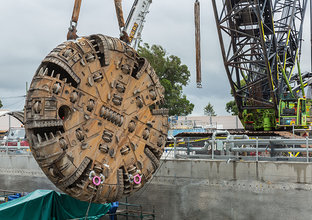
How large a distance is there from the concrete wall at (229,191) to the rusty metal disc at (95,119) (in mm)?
1995

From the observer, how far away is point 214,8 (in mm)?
21062

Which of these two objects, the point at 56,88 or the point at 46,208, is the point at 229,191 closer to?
the point at 46,208

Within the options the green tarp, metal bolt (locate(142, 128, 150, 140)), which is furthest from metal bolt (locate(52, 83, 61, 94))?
the green tarp

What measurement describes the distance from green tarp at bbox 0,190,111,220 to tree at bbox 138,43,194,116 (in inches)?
1666

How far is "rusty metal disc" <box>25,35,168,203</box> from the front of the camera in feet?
24.0

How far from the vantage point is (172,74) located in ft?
184

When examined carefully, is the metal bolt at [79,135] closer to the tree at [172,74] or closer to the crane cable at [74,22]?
the crane cable at [74,22]

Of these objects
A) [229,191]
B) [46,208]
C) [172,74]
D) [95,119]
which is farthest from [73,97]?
[172,74]

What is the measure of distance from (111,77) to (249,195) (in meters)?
5.21

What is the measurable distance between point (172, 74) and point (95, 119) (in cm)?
4838

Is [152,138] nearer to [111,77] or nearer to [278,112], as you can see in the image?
[111,77]

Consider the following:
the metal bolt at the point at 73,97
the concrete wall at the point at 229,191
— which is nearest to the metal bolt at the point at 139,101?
the metal bolt at the point at 73,97

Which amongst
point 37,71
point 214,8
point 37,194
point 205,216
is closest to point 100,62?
point 37,71

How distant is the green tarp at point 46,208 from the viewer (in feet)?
30.8
